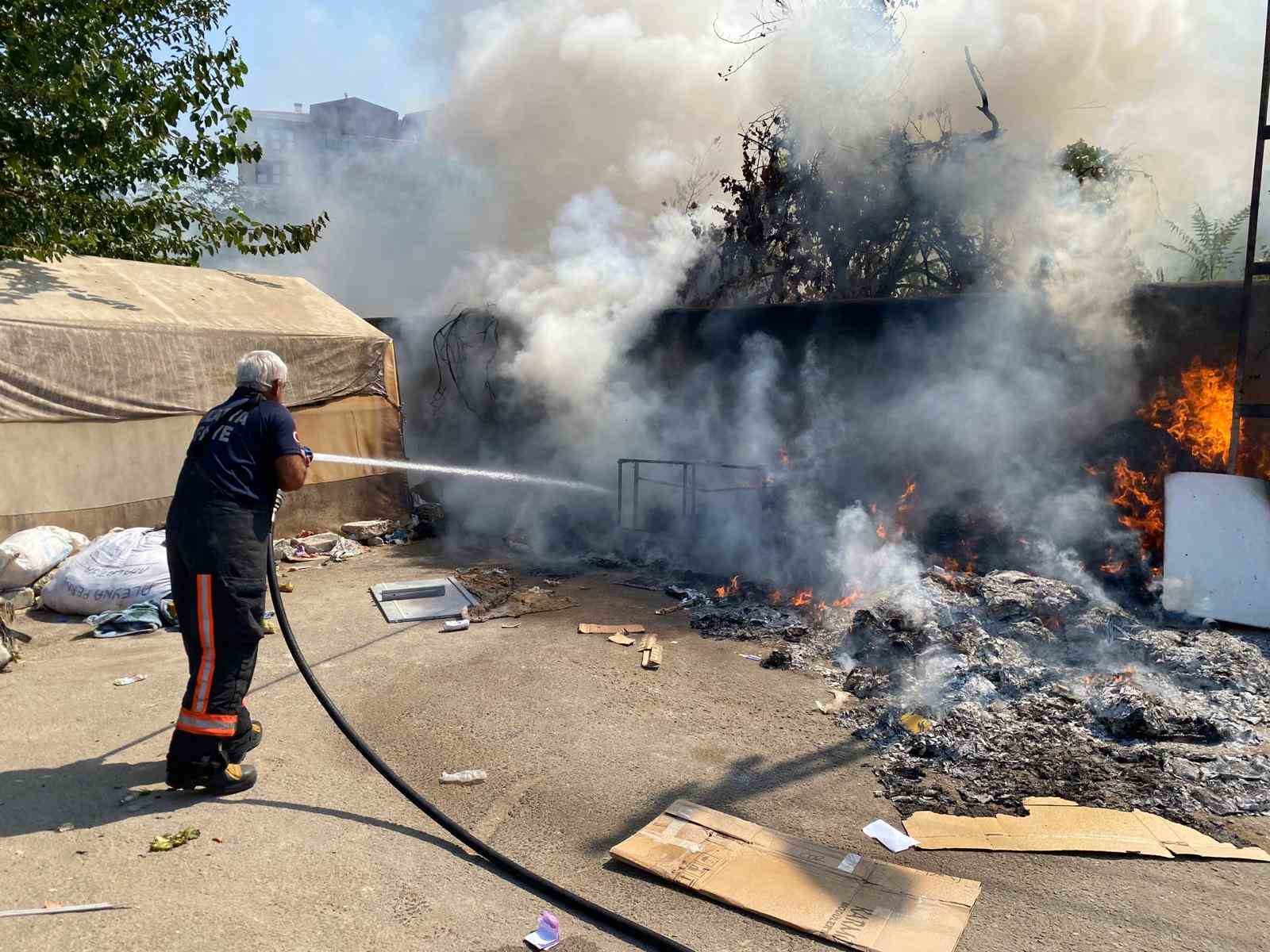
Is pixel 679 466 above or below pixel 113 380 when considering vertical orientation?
below

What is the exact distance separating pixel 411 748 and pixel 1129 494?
633 centimetres

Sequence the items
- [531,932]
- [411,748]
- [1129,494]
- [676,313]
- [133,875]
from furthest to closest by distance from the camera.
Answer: [676,313], [1129,494], [411,748], [133,875], [531,932]

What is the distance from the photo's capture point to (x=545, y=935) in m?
2.69

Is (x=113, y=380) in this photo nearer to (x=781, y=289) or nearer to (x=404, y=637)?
(x=404, y=637)

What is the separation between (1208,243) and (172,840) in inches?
457

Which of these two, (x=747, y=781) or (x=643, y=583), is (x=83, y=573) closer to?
(x=643, y=583)

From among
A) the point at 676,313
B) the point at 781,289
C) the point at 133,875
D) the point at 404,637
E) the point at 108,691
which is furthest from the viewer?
the point at 781,289

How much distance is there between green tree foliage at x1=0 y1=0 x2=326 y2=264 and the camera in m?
8.26

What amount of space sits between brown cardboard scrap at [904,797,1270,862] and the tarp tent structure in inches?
304

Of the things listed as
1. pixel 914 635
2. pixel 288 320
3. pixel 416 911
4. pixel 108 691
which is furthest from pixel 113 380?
pixel 914 635

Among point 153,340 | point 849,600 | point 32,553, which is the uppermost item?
point 153,340

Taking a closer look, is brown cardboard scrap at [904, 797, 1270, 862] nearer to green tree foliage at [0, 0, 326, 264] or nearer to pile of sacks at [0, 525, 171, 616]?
pile of sacks at [0, 525, 171, 616]

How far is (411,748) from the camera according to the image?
4.20 metres

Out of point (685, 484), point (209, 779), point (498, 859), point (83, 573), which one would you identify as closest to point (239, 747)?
point (209, 779)
